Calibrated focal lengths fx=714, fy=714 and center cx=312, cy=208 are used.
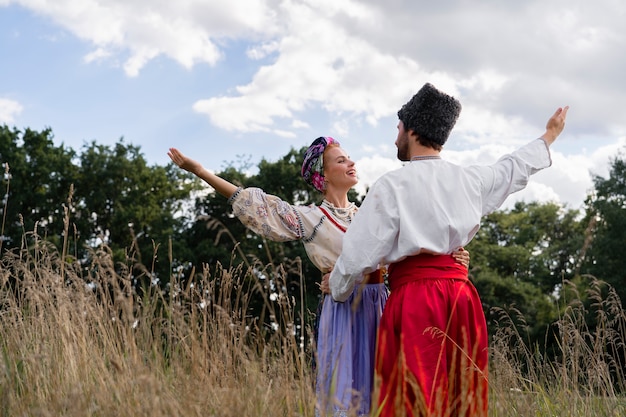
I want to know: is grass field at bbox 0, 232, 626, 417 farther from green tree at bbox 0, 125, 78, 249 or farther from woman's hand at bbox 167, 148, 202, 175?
green tree at bbox 0, 125, 78, 249

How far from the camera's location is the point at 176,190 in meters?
28.9

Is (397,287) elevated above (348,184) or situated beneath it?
situated beneath

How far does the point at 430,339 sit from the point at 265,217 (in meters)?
1.28

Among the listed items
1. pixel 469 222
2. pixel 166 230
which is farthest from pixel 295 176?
pixel 469 222

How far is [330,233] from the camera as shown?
3951 mm

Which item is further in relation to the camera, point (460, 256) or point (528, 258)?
point (528, 258)

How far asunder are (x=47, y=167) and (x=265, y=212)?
2371 cm

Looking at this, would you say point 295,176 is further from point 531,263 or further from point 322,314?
point 322,314

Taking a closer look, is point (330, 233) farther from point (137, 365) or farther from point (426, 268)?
point (137, 365)

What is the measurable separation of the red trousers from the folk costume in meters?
0.25

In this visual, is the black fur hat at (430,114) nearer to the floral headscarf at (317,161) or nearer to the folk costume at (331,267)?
the folk costume at (331,267)

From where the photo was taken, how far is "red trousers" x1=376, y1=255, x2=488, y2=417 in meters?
3.00

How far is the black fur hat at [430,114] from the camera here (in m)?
3.34

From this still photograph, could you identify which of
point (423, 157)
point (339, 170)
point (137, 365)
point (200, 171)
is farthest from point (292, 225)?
point (137, 365)
